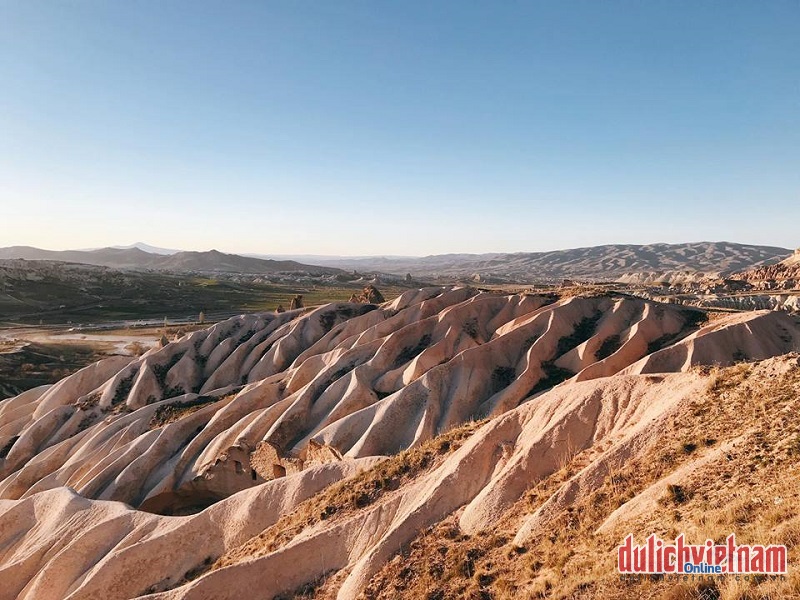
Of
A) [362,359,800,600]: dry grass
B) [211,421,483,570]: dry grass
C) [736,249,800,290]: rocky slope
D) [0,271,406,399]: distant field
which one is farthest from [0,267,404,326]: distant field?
[362,359,800,600]: dry grass

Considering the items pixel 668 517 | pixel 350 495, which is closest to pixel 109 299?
pixel 350 495

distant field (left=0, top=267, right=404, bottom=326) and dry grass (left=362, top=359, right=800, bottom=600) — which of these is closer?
dry grass (left=362, top=359, right=800, bottom=600)

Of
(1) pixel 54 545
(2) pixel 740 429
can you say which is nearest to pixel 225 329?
(1) pixel 54 545

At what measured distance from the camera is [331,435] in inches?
1001

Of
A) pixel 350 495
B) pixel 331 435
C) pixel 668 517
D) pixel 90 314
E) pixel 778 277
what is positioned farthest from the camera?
pixel 90 314

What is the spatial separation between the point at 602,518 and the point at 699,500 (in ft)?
6.02

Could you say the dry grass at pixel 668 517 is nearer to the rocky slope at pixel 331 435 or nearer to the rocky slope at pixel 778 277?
the rocky slope at pixel 331 435

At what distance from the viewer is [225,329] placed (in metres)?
45.7

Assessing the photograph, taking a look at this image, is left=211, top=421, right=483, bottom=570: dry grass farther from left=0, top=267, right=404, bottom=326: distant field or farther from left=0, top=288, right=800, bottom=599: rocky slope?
left=0, top=267, right=404, bottom=326: distant field

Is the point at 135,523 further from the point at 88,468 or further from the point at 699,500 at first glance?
the point at 699,500

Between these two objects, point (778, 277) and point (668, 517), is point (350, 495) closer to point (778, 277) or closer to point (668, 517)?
point (668, 517)

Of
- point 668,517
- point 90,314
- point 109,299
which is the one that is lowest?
point 90,314

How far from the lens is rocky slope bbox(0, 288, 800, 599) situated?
492 inches

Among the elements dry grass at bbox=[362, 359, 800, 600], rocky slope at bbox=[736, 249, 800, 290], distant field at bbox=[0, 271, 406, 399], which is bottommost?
distant field at bbox=[0, 271, 406, 399]
